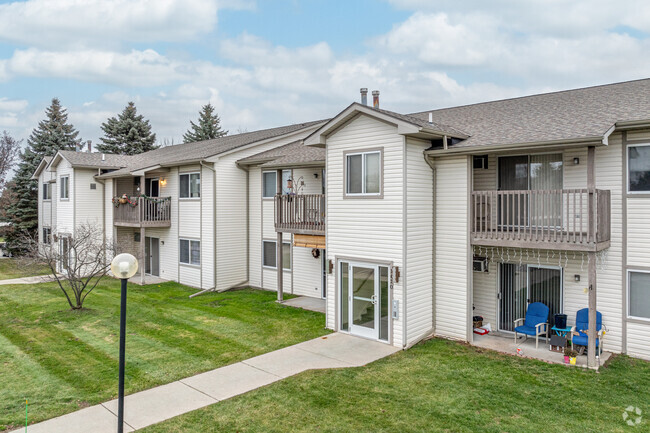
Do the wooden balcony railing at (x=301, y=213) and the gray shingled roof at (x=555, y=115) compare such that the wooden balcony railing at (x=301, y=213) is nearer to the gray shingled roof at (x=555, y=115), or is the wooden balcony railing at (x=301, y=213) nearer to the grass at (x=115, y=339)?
the grass at (x=115, y=339)

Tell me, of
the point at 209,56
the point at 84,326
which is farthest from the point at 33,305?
the point at 209,56

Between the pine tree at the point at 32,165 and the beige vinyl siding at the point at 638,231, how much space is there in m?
30.7

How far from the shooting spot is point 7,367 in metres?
8.66

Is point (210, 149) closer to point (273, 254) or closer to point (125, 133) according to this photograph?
point (273, 254)

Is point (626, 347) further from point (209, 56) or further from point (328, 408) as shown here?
point (209, 56)

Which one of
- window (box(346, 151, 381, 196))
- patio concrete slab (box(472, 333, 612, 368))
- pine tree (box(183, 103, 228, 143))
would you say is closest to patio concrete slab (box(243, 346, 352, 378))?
patio concrete slab (box(472, 333, 612, 368))

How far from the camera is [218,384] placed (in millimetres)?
7793

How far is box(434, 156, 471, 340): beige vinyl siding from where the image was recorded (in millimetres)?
10211

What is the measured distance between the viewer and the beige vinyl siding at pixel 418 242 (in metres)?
9.95

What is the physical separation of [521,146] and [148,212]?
15.4m

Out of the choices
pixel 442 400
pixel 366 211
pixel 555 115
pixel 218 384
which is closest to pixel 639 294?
pixel 555 115

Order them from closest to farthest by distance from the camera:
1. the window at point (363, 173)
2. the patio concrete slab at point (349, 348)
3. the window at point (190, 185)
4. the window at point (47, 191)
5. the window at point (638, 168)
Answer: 1. the window at point (638, 168)
2. the patio concrete slab at point (349, 348)
3. the window at point (363, 173)
4. the window at point (190, 185)
5. the window at point (47, 191)

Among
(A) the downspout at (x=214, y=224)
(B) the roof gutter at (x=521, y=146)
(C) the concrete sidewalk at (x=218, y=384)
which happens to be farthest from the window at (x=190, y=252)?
(B) the roof gutter at (x=521, y=146)

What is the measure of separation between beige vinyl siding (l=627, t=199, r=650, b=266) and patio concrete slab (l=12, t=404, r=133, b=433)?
10.0m
